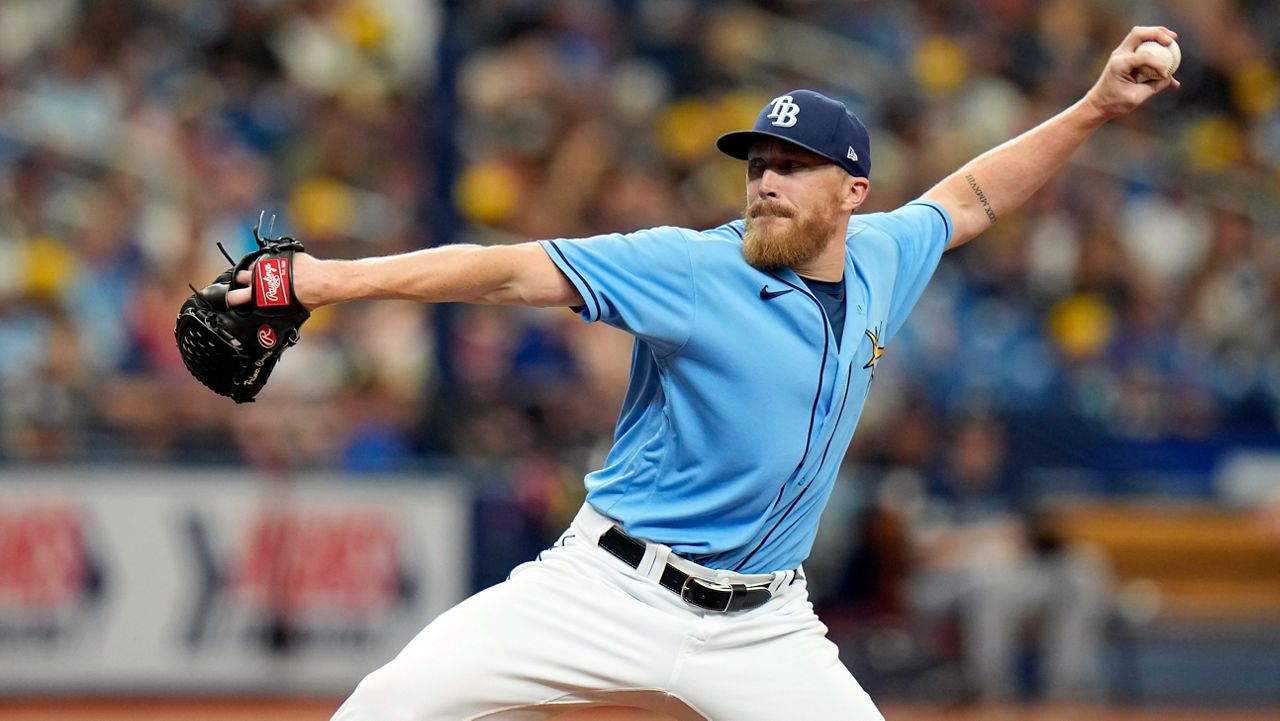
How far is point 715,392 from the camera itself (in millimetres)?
4727

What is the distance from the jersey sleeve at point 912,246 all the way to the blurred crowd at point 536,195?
5.51 m

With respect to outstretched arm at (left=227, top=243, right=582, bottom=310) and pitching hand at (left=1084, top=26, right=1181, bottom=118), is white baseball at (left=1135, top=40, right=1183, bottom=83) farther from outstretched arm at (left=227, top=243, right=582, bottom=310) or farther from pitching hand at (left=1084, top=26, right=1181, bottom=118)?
outstretched arm at (left=227, top=243, right=582, bottom=310)

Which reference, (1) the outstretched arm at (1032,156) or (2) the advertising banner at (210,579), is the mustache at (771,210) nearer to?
(1) the outstretched arm at (1032,156)

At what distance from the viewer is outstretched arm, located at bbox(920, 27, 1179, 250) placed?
18.2ft

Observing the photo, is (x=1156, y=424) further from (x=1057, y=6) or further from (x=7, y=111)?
(x=7, y=111)

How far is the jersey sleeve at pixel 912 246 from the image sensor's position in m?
5.40

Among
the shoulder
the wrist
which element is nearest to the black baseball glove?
the shoulder

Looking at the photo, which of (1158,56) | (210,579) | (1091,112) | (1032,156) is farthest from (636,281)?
(210,579)

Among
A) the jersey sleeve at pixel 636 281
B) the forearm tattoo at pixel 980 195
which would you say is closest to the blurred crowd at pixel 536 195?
the forearm tattoo at pixel 980 195

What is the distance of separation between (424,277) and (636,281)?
60cm

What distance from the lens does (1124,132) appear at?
16.4 meters

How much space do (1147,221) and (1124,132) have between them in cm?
125

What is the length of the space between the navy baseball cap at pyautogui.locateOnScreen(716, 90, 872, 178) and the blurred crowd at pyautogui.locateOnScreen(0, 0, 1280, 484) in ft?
19.8

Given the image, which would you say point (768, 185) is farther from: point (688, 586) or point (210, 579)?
point (210, 579)
